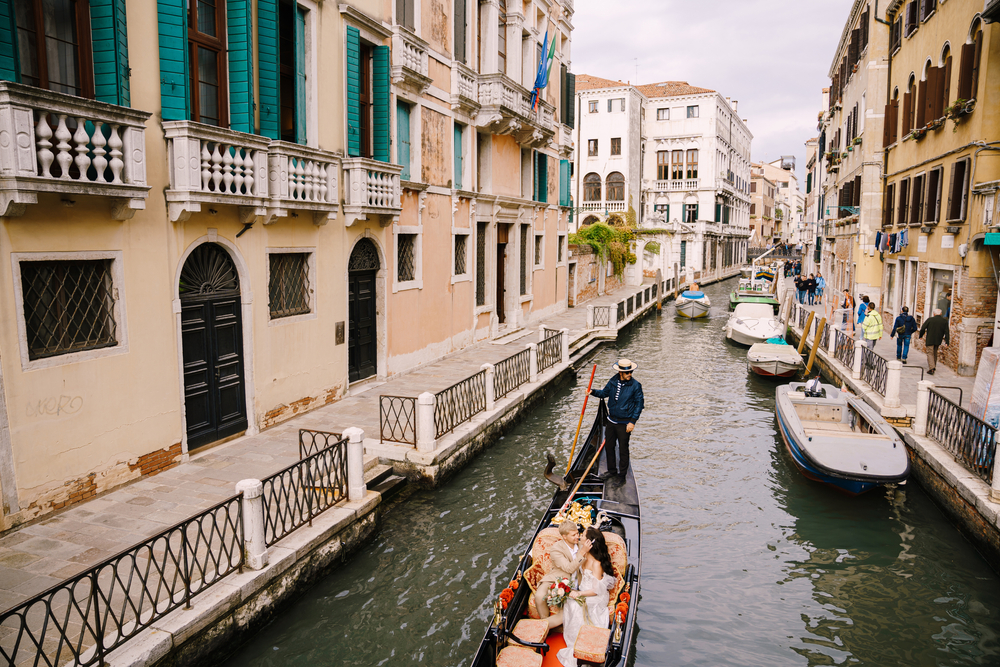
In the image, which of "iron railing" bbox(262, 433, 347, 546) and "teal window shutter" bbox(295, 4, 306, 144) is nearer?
"iron railing" bbox(262, 433, 347, 546)

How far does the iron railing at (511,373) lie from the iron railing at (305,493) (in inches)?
167

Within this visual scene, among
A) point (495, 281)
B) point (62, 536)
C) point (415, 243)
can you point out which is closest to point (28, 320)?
point (62, 536)

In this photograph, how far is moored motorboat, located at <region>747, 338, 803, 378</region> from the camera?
51.1 feet

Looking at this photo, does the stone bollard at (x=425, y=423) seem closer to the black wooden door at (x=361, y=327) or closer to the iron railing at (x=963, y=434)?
the black wooden door at (x=361, y=327)

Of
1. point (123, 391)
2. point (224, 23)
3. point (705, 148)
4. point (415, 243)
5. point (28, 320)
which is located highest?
point (705, 148)

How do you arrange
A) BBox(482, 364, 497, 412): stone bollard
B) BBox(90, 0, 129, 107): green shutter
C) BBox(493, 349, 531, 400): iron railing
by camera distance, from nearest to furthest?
1. BBox(90, 0, 129, 107): green shutter
2. BBox(482, 364, 497, 412): stone bollard
3. BBox(493, 349, 531, 400): iron railing

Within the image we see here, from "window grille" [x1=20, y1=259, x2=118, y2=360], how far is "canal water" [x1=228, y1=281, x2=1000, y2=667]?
334 centimetres

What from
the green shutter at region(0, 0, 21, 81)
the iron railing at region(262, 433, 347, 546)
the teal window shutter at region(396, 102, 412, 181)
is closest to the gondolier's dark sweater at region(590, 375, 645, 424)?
the iron railing at region(262, 433, 347, 546)

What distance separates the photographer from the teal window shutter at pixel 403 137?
12383mm

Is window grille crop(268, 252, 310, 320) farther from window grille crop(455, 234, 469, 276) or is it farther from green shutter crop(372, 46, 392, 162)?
window grille crop(455, 234, 469, 276)

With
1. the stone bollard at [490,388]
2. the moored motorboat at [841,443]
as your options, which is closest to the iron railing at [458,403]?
the stone bollard at [490,388]

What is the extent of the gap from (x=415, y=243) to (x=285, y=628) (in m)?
8.71

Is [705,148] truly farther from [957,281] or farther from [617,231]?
[957,281]

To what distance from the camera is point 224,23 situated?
7.98 metres
